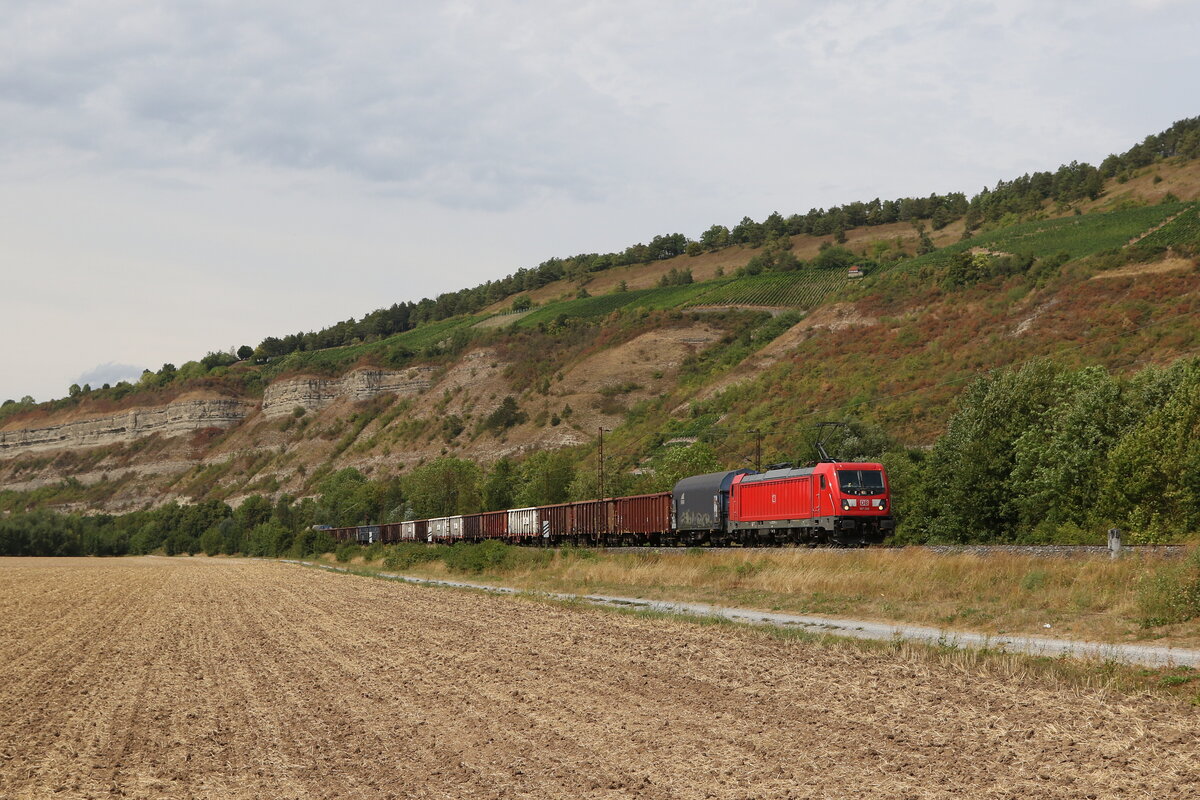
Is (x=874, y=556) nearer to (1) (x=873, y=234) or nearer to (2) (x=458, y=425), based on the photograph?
(2) (x=458, y=425)

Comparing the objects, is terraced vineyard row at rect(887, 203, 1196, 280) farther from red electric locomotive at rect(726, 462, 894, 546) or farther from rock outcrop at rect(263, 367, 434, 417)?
rock outcrop at rect(263, 367, 434, 417)

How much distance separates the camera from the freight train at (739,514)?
39281 millimetres

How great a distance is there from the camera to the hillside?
85.5m

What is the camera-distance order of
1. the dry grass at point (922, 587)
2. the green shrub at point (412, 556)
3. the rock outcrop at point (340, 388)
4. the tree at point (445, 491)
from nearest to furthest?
the dry grass at point (922, 587), the green shrub at point (412, 556), the tree at point (445, 491), the rock outcrop at point (340, 388)

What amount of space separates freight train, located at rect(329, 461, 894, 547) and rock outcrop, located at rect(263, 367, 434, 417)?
103772 millimetres

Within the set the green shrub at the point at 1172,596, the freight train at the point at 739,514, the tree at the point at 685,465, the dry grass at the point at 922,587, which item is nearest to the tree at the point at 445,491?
the tree at the point at 685,465

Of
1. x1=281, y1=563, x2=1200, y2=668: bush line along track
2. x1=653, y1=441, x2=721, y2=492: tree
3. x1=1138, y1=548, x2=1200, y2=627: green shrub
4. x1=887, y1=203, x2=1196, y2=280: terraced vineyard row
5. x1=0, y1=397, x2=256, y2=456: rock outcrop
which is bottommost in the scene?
x1=281, y1=563, x2=1200, y2=668: bush line along track

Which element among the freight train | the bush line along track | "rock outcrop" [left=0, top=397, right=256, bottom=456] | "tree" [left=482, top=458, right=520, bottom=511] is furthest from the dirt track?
"rock outcrop" [left=0, top=397, right=256, bottom=456]

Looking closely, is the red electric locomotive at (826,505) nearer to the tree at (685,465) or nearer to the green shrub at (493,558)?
the green shrub at (493,558)

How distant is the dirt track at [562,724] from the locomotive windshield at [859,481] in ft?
61.5

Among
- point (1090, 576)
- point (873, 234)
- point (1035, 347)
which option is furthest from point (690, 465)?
point (873, 234)

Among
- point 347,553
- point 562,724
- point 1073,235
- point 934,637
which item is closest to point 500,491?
point 347,553

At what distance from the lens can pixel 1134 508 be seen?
127 ft

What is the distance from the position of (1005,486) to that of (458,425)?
327ft
